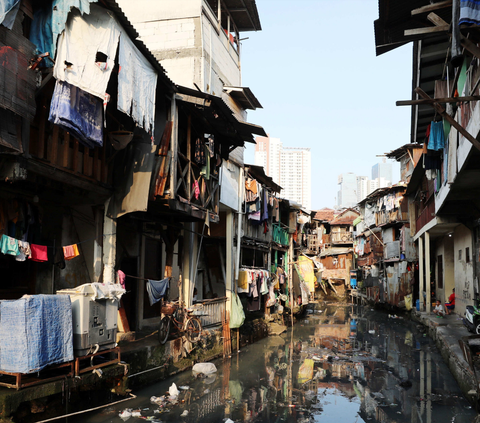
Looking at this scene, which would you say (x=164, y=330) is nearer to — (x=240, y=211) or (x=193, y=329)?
(x=193, y=329)

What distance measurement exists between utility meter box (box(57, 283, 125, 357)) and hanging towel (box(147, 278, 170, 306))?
2.93 m

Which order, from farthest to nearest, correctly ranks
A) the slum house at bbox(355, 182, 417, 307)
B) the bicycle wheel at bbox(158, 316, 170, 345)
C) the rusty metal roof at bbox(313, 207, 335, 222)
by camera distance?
the rusty metal roof at bbox(313, 207, 335, 222)
the slum house at bbox(355, 182, 417, 307)
the bicycle wheel at bbox(158, 316, 170, 345)

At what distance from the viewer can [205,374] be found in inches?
520

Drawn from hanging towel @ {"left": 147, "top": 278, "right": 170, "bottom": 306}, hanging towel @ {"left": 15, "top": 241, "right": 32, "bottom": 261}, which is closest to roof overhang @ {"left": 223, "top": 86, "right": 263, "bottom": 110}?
hanging towel @ {"left": 147, "top": 278, "right": 170, "bottom": 306}

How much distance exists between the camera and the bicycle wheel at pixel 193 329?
13.6 m

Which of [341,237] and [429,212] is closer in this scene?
[429,212]

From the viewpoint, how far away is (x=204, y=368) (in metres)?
13.3

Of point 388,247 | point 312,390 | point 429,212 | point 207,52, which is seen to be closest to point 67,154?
point 312,390

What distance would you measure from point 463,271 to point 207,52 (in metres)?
15.1

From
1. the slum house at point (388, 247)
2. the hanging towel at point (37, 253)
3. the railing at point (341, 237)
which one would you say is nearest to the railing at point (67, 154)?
the hanging towel at point (37, 253)

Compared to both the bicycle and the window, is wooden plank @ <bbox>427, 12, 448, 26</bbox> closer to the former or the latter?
the bicycle

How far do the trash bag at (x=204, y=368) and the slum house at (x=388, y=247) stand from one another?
73.7ft

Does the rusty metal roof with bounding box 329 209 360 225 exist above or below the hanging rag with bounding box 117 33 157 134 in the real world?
above

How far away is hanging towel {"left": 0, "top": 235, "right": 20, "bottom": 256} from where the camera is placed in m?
8.20
